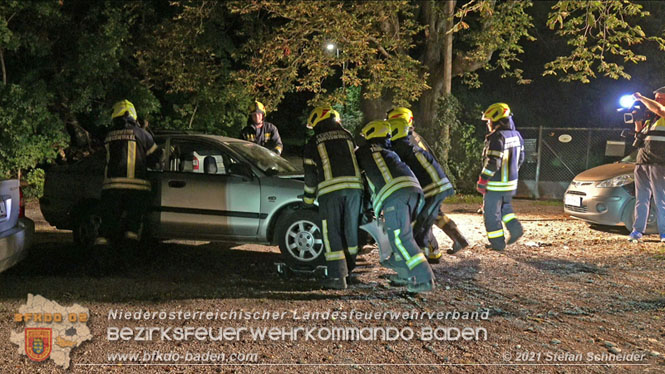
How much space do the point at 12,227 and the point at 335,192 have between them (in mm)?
2918

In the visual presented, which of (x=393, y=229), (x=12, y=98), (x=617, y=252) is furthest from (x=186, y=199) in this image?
(x=12, y=98)

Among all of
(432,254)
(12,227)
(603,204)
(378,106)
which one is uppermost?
(378,106)

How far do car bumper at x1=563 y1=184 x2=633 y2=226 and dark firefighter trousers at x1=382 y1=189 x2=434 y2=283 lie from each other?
4669 mm

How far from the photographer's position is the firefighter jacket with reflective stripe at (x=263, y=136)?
966cm

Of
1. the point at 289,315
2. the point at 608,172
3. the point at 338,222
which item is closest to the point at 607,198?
the point at 608,172

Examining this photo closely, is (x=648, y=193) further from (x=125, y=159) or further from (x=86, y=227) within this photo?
(x=86, y=227)

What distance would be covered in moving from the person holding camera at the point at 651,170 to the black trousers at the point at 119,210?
6689mm

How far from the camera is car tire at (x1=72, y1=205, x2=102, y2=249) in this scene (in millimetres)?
7055

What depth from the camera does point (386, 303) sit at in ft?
17.2

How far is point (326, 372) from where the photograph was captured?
3758mm

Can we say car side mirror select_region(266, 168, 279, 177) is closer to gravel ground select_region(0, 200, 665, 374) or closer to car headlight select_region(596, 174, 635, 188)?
gravel ground select_region(0, 200, 665, 374)

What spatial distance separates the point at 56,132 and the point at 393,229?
10829mm

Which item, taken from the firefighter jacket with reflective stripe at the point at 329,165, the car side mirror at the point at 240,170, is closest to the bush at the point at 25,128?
the car side mirror at the point at 240,170

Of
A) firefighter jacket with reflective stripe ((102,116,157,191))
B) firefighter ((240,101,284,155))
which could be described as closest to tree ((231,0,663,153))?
firefighter ((240,101,284,155))
